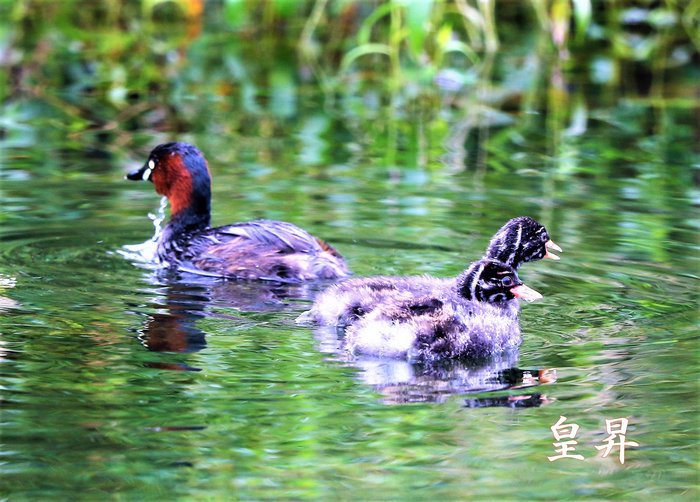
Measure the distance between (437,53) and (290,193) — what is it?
462 centimetres

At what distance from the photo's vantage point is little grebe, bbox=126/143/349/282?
26.2 feet

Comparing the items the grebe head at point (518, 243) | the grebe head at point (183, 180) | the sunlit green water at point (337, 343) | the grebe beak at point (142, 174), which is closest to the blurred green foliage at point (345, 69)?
the sunlit green water at point (337, 343)

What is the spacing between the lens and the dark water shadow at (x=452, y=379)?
5.58 m

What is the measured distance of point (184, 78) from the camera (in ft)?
52.8

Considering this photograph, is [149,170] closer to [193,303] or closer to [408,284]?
[193,303]

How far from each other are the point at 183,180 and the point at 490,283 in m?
3.12

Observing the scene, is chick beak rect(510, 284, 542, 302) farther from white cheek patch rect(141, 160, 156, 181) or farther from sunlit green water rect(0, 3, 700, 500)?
white cheek patch rect(141, 160, 156, 181)

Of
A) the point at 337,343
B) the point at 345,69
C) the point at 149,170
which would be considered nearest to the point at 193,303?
the point at 337,343

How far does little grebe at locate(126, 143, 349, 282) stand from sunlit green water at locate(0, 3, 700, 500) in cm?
23

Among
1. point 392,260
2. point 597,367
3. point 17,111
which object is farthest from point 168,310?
point 17,111

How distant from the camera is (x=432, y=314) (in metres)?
6.20

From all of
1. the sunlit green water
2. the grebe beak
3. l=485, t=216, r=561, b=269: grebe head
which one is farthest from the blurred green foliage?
l=485, t=216, r=561, b=269: grebe head

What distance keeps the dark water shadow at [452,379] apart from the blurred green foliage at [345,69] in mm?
5377

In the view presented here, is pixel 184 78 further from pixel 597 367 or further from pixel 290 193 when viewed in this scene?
pixel 597 367
